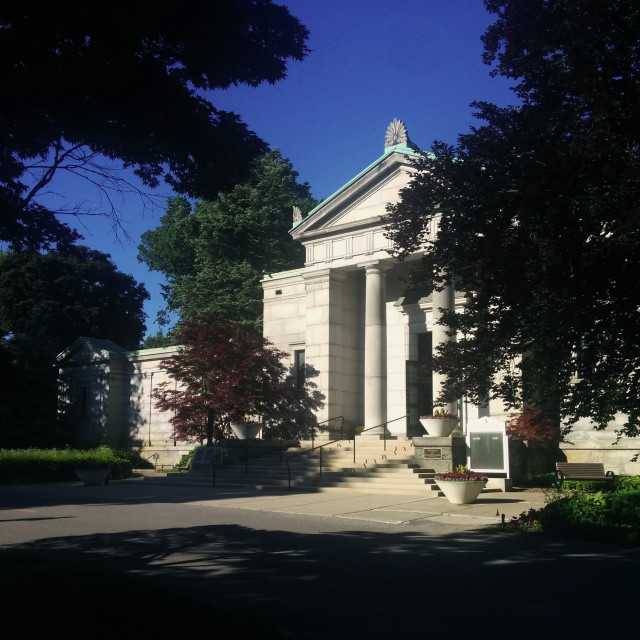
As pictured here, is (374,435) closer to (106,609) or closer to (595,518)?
(595,518)

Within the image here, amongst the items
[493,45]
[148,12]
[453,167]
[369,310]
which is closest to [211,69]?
[148,12]

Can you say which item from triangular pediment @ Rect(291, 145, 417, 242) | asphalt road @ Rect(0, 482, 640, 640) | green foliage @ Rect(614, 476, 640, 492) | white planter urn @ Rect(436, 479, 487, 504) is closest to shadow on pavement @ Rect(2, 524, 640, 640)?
asphalt road @ Rect(0, 482, 640, 640)

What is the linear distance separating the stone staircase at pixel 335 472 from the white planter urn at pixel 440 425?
4.10ft

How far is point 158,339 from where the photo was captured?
2712 inches

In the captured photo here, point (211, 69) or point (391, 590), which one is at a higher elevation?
point (211, 69)

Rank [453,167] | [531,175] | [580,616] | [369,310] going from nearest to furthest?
[580,616] < [531,175] < [453,167] < [369,310]

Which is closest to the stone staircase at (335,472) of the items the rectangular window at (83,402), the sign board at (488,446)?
the sign board at (488,446)

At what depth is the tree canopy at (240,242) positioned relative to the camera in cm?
4328

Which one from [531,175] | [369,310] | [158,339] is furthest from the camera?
[158,339]

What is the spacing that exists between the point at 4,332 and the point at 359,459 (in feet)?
112

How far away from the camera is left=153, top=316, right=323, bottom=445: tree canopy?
99.4 ft

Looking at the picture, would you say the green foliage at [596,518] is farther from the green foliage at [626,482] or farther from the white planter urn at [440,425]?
the white planter urn at [440,425]

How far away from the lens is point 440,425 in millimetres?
24094

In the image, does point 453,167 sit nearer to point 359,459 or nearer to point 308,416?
point 359,459
